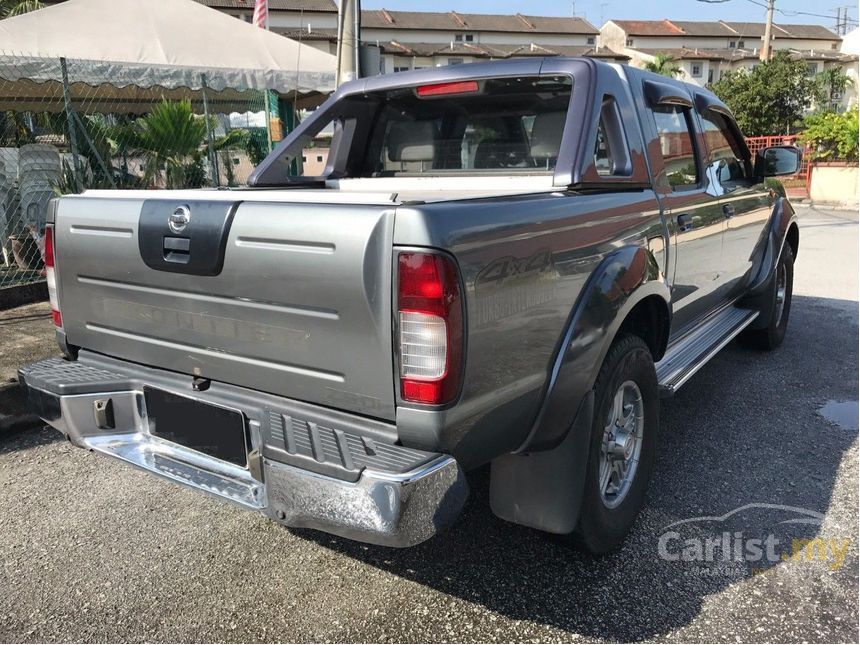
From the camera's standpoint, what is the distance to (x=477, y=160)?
3.59 metres

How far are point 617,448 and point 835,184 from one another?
19.4 metres

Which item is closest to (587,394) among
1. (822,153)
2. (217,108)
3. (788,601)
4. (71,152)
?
(788,601)

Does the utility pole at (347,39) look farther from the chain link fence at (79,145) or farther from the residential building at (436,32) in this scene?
the residential building at (436,32)

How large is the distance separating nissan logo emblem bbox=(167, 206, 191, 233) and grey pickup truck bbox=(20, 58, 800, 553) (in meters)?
0.01

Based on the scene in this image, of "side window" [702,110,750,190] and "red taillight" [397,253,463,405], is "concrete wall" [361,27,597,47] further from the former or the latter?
"red taillight" [397,253,463,405]

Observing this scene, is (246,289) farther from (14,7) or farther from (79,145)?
(14,7)

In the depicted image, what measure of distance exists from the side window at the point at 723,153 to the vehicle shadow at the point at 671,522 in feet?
4.56

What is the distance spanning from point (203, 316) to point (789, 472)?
9.47 feet

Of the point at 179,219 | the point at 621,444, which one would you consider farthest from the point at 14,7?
the point at 621,444

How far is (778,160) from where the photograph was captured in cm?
474

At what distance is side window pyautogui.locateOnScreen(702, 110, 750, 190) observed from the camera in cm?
419

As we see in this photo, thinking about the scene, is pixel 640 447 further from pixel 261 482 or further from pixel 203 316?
pixel 203 316

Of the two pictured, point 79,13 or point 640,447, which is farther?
point 79,13

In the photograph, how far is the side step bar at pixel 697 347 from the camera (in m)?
3.32
